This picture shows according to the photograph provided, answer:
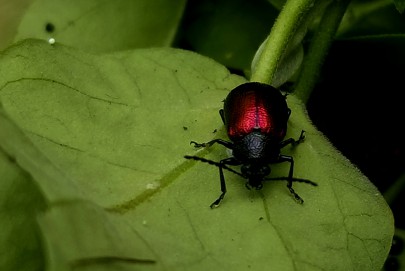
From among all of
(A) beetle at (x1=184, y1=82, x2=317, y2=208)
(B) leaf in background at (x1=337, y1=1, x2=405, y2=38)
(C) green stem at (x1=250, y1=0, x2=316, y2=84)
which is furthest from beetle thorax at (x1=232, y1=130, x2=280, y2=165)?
(B) leaf in background at (x1=337, y1=1, x2=405, y2=38)

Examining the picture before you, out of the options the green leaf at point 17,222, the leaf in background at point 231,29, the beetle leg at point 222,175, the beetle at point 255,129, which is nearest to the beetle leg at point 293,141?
the beetle at point 255,129

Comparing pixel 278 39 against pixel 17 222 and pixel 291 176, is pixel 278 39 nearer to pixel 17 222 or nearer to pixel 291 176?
pixel 291 176

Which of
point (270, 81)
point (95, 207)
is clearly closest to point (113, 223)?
point (95, 207)

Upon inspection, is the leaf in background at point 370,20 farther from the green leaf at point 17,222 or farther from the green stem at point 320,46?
the green leaf at point 17,222

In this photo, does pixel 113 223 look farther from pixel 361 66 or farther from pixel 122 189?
pixel 361 66

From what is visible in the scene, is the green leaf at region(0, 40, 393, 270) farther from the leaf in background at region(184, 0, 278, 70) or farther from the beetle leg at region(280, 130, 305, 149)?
the leaf in background at region(184, 0, 278, 70)

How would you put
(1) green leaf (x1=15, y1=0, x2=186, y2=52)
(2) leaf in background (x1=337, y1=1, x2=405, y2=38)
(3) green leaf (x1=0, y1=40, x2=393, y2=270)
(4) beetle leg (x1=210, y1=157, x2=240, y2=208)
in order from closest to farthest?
(3) green leaf (x1=0, y1=40, x2=393, y2=270)
(4) beetle leg (x1=210, y1=157, x2=240, y2=208)
(1) green leaf (x1=15, y1=0, x2=186, y2=52)
(2) leaf in background (x1=337, y1=1, x2=405, y2=38)

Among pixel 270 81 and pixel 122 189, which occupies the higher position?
pixel 270 81
